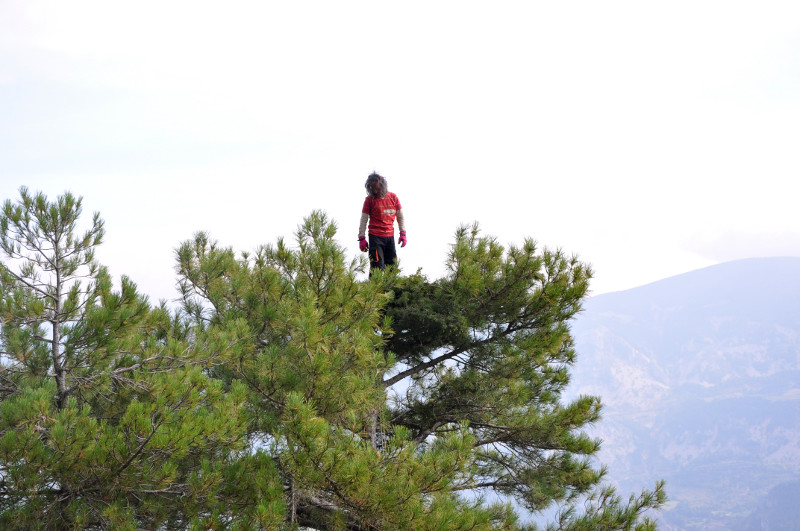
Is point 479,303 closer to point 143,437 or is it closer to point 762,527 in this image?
point 143,437

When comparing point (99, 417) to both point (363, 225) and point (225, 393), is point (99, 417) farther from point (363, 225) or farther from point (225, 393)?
point (363, 225)

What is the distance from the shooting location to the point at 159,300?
22.1 feet

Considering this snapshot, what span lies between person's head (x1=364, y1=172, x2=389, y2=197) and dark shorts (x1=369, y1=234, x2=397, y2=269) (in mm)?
567

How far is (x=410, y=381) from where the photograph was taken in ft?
31.2

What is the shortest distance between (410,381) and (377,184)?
2.82 meters

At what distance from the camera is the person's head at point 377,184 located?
27.6 ft

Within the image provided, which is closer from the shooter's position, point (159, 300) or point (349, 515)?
point (349, 515)

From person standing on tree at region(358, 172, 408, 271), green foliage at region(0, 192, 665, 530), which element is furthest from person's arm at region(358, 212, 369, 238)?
green foliage at region(0, 192, 665, 530)

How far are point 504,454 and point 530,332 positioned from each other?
2.00 m

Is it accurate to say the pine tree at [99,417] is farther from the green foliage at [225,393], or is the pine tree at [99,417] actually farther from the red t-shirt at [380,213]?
the red t-shirt at [380,213]

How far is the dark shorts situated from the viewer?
28.5 feet

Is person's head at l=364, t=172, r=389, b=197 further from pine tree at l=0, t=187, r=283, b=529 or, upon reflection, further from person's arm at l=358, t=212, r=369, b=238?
pine tree at l=0, t=187, r=283, b=529

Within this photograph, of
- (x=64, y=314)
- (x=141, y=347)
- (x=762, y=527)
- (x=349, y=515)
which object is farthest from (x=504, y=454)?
(x=762, y=527)

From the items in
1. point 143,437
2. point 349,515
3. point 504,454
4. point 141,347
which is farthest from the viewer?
point 504,454
